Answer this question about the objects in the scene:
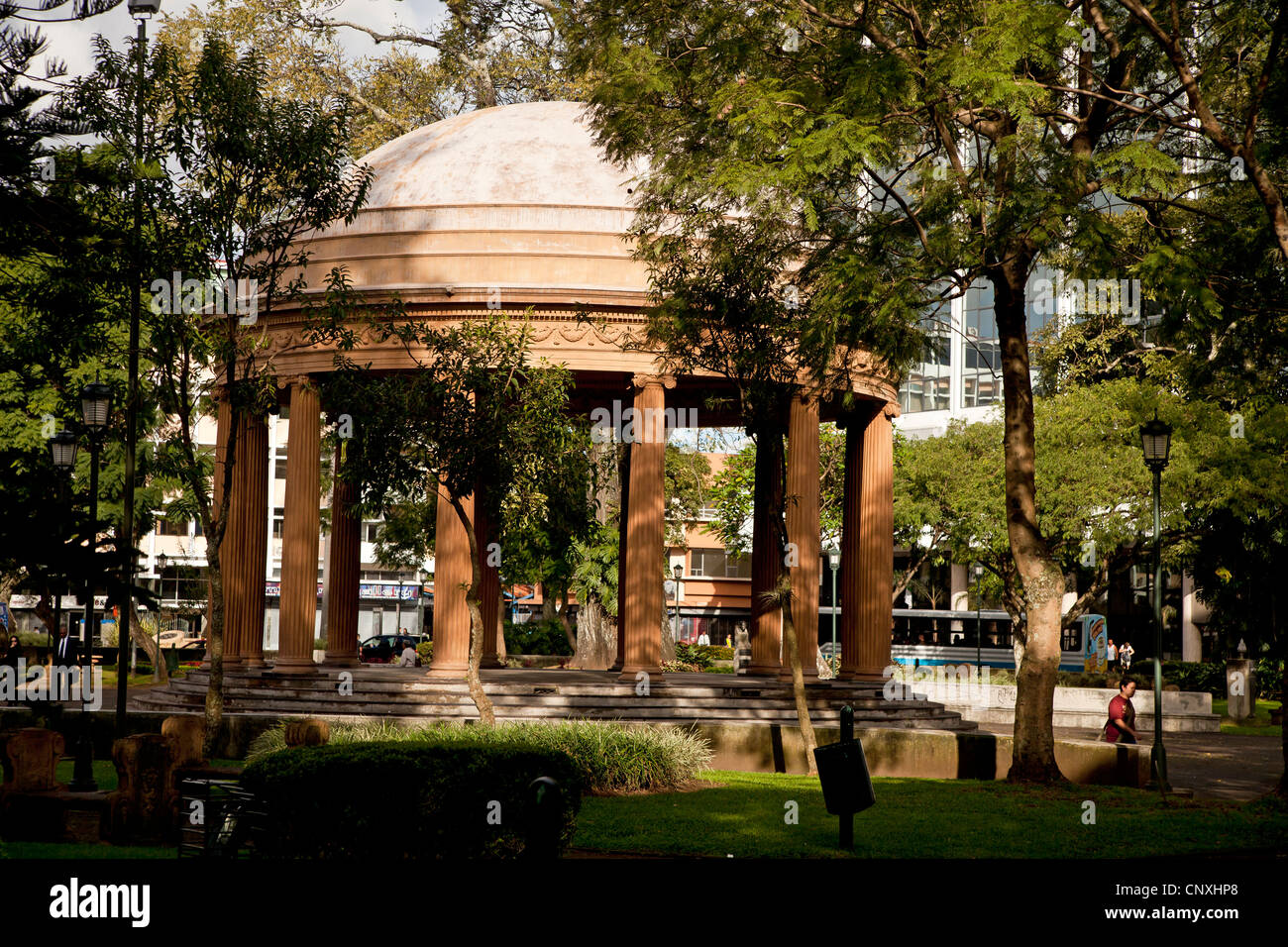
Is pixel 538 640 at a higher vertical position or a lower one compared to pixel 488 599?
lower

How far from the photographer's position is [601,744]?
2078cm

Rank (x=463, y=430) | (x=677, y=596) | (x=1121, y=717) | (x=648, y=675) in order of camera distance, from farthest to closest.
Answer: (x=677, y=596) → (x=648, y=675) → (x=1121, y=717) → (x=463, y=430)

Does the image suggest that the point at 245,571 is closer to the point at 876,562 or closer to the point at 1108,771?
the point at 876,562

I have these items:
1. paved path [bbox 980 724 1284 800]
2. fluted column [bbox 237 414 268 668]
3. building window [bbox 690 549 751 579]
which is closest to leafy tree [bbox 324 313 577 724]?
fluted column [bbox 237 414 268 668]

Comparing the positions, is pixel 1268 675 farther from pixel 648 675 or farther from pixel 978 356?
pixel 648 675

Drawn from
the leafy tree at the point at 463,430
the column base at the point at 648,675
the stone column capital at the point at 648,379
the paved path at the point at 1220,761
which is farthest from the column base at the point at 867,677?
the leafy tree at the point at 463,430

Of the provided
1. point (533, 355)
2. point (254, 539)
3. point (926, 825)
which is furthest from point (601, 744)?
point (254, 539)

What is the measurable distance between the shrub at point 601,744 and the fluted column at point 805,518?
858 centimetres

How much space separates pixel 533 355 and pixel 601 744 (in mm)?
11640

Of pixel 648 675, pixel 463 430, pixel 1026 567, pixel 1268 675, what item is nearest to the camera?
pixel 1026 567

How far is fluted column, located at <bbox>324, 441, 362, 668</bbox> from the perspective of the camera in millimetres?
34812

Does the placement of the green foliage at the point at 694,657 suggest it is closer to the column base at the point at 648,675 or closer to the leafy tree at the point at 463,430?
the column base at the point at 648,675

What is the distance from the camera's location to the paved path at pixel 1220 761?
2619 centimetres

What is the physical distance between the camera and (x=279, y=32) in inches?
1994
